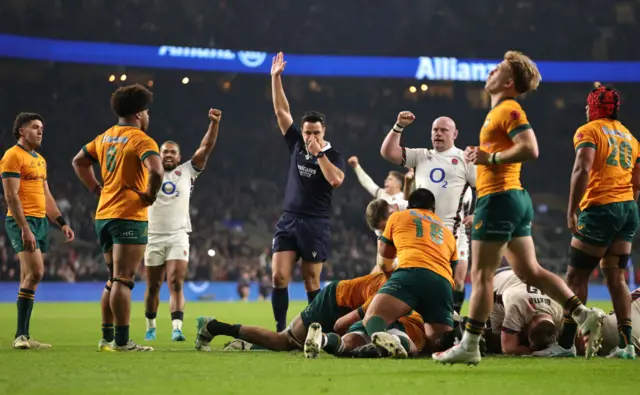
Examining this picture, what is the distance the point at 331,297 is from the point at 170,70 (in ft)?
103

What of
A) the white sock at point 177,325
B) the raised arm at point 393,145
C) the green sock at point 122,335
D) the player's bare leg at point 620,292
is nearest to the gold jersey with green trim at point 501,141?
the player's bare leg at point 620,292

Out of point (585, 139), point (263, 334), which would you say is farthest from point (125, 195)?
point (585, 139)

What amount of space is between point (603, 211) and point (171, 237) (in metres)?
5.59

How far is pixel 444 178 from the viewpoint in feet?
34.0

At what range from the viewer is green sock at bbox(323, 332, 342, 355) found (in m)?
7.24

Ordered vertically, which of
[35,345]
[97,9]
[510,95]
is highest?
[97,9]

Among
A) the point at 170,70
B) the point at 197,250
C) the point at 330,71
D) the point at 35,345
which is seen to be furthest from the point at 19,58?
the point at 35,345

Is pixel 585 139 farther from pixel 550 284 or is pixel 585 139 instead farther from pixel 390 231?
pixel 390 231

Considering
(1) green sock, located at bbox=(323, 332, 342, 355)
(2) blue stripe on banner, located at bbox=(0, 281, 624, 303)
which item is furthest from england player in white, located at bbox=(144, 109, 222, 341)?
(2) blue stripe on banner, located at bbox=(0, 281, 624, 303)

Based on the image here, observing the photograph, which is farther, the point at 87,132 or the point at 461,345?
the point at 87,132

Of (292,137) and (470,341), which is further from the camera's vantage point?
(292,137)

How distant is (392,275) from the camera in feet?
24.6

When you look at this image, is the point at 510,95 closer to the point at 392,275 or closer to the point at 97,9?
the point at 392,275

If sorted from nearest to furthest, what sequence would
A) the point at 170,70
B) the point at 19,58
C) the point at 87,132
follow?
the point at 19,58 → the point at 87,132 → the point at 170,70
